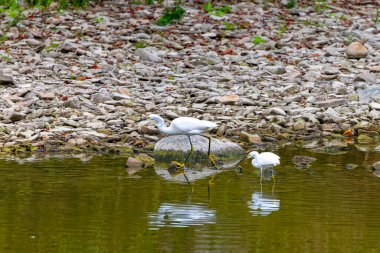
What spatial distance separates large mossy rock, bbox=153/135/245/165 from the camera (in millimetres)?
15609

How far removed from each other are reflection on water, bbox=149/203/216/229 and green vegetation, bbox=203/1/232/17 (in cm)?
1351

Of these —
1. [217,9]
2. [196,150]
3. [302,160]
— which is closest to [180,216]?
[196,150]

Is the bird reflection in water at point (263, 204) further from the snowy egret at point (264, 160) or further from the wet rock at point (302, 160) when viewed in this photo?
the wet rock at point (302, 160)

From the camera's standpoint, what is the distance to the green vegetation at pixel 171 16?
79.7ft

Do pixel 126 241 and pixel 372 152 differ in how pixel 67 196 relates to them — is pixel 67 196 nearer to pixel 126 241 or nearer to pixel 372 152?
pixel 126 241

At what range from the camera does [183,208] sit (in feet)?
39.8

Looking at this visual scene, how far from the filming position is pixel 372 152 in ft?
54.3

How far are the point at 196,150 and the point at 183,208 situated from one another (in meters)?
3.60

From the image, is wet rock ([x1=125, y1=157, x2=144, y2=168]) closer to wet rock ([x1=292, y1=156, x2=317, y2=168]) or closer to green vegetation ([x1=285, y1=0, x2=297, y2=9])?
wet rock ([x1=292, y1=156, x2=317, y2=168])

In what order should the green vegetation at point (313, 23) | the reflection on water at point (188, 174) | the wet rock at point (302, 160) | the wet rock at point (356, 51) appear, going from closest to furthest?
the reflection on water at point (188, 174) → the wet rock at point (302, 160) → the wet rock at point (356, 51) → the green vegetation at point (313, 23)

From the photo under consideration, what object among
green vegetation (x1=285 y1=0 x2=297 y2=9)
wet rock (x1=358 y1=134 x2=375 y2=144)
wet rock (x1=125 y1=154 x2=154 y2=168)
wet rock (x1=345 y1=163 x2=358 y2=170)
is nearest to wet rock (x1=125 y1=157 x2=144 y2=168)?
wet rock (x1=125 y1=154 x2=154 y2=168)

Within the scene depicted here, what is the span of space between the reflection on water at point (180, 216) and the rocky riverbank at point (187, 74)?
4303 millimetres

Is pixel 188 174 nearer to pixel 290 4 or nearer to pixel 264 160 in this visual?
pixel 264 160

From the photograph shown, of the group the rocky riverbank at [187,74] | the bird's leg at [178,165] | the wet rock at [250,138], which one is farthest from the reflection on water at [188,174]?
the wet rock at [250,138]
